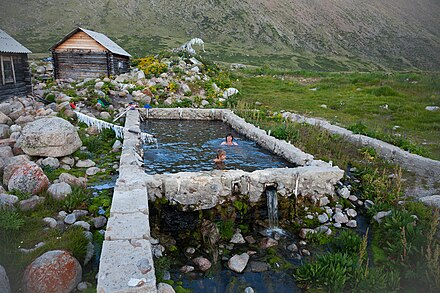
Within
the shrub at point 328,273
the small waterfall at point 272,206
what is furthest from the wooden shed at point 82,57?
the shrub at point 328,273

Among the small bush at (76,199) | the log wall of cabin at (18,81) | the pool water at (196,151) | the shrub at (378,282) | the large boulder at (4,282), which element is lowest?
the shrub at (378,282)

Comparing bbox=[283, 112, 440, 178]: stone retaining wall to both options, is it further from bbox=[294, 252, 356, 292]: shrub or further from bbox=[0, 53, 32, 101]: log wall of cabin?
bbox=[0, 53, 32, 101]: log wall of cabin

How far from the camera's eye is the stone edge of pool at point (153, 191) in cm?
323

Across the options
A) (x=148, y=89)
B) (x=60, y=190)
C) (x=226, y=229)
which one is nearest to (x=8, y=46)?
(x=148, y=89)

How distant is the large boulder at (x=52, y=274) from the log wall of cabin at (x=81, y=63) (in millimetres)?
18524

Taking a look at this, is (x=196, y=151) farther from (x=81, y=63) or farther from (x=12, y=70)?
(x=81, y=63)

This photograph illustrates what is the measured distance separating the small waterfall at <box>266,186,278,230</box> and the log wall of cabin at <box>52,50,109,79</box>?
1731 cm

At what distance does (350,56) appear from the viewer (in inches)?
3947

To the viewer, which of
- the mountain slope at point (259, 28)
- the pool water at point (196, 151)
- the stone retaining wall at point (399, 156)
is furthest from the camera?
the mountain slope at point (259, 28)

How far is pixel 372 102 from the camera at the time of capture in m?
16.8

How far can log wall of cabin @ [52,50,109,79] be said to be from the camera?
66.7ft

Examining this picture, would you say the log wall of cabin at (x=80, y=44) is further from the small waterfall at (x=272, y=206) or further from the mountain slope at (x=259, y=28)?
the mountain slope at (x=259, y=28)

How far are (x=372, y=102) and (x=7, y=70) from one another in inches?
732

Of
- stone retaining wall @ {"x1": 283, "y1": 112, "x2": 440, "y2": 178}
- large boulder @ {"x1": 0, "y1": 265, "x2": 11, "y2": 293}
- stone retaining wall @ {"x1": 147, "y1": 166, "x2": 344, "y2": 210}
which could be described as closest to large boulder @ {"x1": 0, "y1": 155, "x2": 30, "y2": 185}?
stone retaining wall @ {"x1": 147, "y1": 166, "x2": 344, "y2": 210}
